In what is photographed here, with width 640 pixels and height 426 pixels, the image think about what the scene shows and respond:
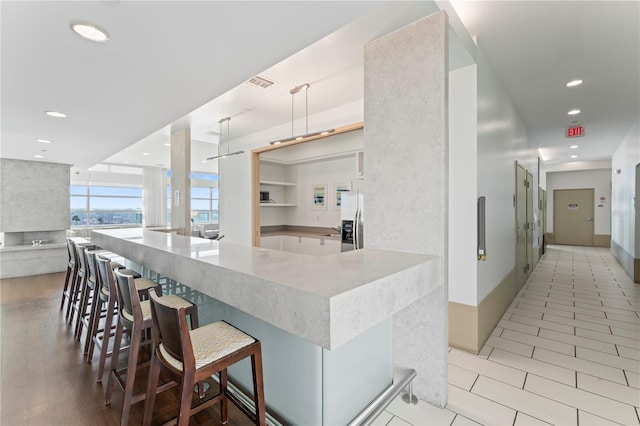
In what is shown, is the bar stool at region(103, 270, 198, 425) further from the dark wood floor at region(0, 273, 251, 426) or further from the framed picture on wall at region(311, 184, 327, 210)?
the framed picture on wall at region(311, 184, 327, 210)

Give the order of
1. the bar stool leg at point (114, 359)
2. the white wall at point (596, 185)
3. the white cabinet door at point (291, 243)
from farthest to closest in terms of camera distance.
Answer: the white wall at point (596, 185) → the white cabinet door at point (291, 243) → the bar stool leg at point (114, 359)

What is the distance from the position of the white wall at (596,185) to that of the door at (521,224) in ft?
24.5

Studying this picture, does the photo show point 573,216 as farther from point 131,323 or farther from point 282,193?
point 131,323

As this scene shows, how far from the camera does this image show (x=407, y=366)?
221 centimetres

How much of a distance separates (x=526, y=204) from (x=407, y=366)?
464 centimetres

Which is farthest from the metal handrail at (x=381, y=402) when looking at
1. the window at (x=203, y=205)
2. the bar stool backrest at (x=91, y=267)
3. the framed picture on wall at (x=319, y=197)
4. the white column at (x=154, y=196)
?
the white column at (x=154, y=196)

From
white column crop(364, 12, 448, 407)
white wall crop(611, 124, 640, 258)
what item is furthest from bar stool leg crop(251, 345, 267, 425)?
white wall crop(611, 124, 640, 258)

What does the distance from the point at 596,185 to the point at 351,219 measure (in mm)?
10588

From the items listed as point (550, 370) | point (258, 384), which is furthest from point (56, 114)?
point (550, 370)

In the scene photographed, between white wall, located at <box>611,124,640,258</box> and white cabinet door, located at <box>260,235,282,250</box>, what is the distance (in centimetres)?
650

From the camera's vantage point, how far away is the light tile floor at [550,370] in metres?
2.03

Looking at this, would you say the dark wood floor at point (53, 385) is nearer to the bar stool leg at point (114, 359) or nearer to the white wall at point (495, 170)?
the bar stool leg at point (114, 359)

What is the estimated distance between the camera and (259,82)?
351 cm

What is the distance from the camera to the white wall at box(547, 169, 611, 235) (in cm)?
1009
